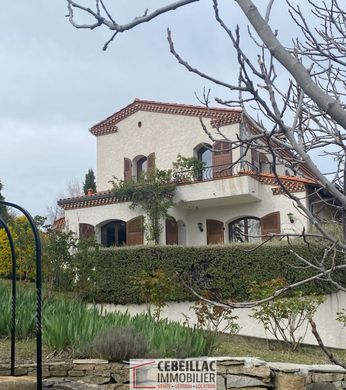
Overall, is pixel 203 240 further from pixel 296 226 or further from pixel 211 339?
pixel 211 339

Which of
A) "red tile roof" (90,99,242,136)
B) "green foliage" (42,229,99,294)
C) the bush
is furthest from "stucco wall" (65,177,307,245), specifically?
the bush

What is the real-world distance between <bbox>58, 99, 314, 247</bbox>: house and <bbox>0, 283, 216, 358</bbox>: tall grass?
34.6 feet

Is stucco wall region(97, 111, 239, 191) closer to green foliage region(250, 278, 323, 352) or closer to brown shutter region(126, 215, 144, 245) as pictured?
brown shutter region(126, 215, 144, 245)

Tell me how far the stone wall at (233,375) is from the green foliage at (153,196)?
41.8 ft

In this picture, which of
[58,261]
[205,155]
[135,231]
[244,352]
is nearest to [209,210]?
[205,155]

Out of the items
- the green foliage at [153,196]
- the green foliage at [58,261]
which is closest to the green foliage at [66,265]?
the green foliage at [58,261]

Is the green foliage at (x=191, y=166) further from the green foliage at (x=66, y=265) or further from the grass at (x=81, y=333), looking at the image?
the grass at (x=81, y=333)

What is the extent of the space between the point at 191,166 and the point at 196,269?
253 inches

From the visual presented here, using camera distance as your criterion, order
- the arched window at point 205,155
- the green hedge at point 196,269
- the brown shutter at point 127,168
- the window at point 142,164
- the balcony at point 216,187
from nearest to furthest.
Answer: the green hedge at point 196,269 < the balcony at point 216,187 < the arched window at point 205,155 < the window at point 142,164 < the brown shutter at point 127,168

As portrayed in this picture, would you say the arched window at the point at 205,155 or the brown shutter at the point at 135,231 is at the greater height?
the arched window at the point at 205,155

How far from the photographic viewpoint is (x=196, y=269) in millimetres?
16531

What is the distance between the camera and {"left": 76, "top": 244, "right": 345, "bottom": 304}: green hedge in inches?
607

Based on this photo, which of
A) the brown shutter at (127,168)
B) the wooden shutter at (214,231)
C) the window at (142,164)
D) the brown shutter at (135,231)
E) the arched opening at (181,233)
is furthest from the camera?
the brown shutter at (127,168)

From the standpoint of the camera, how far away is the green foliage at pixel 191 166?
21.9m
